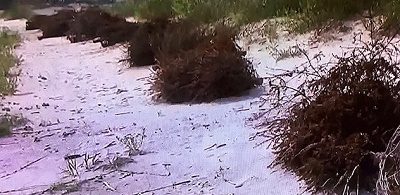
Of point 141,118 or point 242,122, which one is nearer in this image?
point 242,122

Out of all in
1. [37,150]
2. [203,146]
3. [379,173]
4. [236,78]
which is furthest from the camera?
[236,78]

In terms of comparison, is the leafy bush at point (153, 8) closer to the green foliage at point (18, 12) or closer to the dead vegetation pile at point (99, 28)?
the dead vegetation pile at point (99, 28)

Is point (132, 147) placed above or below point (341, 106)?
below

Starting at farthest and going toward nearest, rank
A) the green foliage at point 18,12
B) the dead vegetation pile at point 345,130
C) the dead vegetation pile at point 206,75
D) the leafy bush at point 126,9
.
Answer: the green foliage at point 18,12
the leafy bush at point 126,9
the dead vegetation pile at point 206,75
the dead vegetation pile at point 345,130

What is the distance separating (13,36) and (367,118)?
13.7 m

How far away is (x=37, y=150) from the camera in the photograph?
563 cm

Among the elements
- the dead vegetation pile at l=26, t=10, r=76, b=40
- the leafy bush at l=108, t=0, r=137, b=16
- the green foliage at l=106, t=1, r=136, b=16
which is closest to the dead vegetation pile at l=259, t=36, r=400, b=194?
the dead vegetation pile at l=26, t=10, r=76, b=40

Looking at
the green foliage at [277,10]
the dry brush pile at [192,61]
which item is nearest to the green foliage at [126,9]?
the green foliage at [277,10]

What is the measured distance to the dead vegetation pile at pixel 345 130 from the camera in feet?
13.2

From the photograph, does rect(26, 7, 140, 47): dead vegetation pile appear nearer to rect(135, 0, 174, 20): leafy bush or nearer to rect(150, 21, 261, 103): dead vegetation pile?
rect(135, 0, 174, 20): leafy bush

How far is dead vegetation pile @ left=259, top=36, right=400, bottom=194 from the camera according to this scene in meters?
4.03

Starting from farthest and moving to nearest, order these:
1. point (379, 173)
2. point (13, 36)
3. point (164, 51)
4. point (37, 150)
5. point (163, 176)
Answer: point (13, 36)
point (164, 51)
point (37, 150)
point (163, 176)
point (379, 173)

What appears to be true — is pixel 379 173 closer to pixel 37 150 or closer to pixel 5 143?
pixel 37 150

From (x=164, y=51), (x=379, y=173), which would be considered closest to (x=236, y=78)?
(x=164, y=51)
